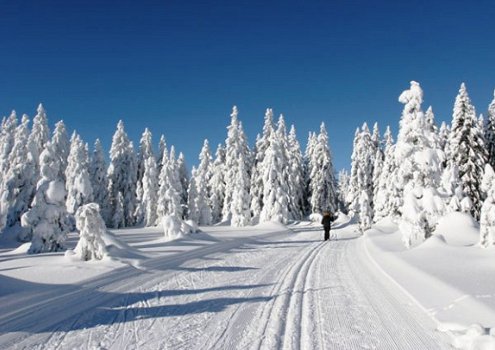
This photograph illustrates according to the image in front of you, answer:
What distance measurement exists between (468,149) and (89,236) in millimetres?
31820

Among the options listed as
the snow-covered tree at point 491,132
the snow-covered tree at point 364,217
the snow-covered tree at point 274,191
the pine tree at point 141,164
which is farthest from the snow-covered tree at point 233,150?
the snow-covered tree at point 491,132

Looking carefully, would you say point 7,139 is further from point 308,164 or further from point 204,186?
point 308,164

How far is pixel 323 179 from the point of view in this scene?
182 ft

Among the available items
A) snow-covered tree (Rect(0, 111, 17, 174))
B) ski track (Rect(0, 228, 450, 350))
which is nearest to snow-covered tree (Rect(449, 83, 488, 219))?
ski track (Rect(0, 228, 450, 350))

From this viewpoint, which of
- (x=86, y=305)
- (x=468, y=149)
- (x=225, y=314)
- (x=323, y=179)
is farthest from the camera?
(x=323, y=179)

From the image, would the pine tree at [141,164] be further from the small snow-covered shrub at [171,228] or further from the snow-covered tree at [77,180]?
the small snow-covered shrub at [171,228]

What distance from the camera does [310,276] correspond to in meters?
10.4

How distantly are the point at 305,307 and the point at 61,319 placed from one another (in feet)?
14.4

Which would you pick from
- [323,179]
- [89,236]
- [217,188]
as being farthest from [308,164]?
[89,236]

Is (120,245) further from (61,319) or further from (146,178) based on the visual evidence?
(146,178)

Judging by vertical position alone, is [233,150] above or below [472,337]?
above

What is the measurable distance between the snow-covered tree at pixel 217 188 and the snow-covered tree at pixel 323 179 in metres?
14.5

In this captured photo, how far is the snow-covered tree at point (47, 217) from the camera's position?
20906mm

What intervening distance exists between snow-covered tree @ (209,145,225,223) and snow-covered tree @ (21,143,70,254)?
38062mm
